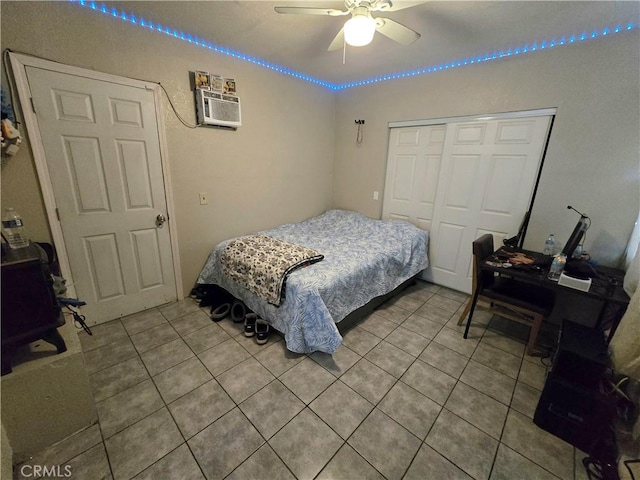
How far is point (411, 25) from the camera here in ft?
6.68

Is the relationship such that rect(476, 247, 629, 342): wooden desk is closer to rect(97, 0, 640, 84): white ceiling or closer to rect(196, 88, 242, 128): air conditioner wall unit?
rect(97, 0, 640, 84): white ceiling

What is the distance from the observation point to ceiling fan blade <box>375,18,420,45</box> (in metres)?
1.60

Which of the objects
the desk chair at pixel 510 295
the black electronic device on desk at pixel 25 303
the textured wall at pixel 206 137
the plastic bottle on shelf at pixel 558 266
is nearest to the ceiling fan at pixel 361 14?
the textured wall at pixel 206 137

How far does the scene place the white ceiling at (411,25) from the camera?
1770 millimetres

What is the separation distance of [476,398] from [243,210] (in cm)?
276

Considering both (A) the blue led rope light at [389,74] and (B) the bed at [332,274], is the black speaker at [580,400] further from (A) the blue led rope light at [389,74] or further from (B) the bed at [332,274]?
(A) the blue led rope light at [389,74]

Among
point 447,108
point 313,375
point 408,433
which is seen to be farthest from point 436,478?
point 447,108

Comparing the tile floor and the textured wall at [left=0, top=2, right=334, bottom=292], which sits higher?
the textured wall at [left=0, top=2, right=334, bottom=292]

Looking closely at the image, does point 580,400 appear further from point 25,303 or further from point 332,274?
point 25,303

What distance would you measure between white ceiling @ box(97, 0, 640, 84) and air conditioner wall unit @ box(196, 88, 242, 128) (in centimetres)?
47

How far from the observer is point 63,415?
53.2 inches

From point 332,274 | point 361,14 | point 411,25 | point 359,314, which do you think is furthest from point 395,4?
point 359,314

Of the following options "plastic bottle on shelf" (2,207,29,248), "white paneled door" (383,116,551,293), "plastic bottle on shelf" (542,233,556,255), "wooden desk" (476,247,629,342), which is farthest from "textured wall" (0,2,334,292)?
"plastic bottle on shelf" (542,233,556,255)

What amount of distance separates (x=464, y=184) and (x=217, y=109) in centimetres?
273
